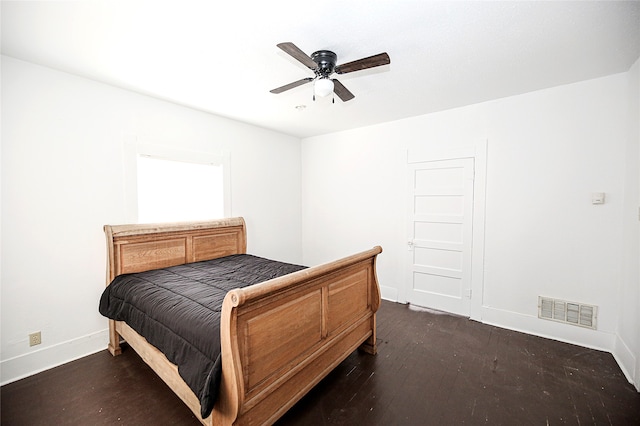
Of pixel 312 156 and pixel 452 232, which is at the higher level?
pixel 312 156

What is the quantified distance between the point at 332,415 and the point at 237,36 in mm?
2744

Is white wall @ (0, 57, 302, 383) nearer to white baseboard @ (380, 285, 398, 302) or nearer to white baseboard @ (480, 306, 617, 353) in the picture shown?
white baseboard @ (380, 285, 398, 302)

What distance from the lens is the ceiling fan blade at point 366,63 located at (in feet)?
5.71

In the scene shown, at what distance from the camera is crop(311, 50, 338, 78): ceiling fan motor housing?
6.72 ft

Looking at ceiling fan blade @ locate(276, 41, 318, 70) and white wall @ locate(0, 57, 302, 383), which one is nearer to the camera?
ceiling fan blade @ locate(276, 41, 318, 70)

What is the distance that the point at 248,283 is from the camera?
8.20 ft

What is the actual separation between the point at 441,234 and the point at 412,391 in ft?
6.80

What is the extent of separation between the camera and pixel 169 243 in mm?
3139

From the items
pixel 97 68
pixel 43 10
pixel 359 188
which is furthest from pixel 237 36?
pixel 359 188

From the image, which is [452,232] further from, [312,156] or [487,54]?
[312,156]

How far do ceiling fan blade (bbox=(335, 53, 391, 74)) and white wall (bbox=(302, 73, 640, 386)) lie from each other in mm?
2148

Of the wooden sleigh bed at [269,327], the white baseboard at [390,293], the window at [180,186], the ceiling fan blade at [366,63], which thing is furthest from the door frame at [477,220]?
the window at [180,186]

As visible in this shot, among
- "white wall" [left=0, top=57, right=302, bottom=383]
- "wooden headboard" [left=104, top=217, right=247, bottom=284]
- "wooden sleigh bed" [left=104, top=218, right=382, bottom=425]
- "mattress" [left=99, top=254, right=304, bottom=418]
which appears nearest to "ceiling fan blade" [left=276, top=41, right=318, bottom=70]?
"wooden sleigh bed" [left=104, top=218, right=382, bottom=425]

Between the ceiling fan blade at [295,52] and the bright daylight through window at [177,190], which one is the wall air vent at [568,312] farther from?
the bright daylight through window at [177,190]
